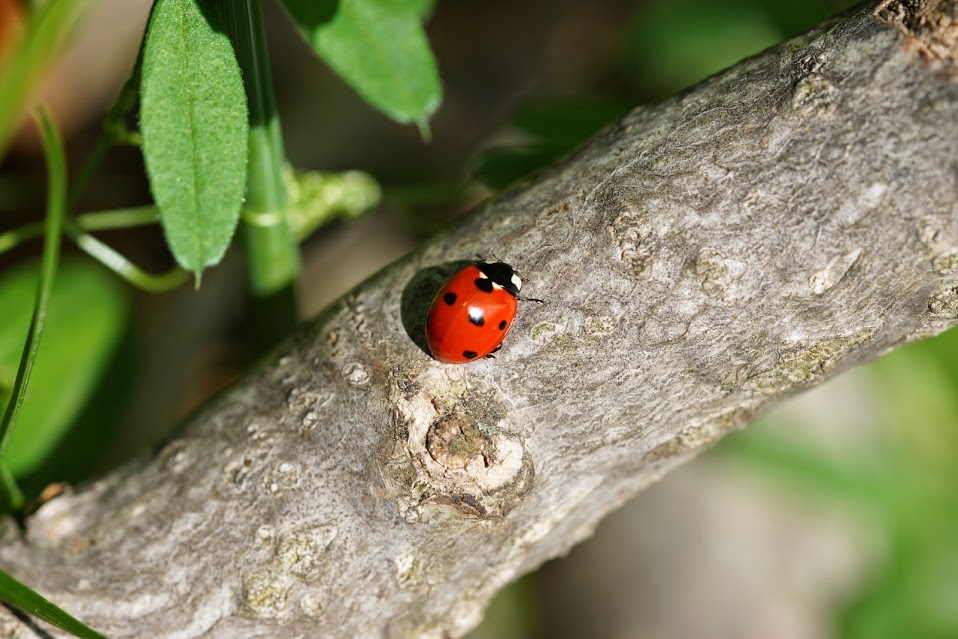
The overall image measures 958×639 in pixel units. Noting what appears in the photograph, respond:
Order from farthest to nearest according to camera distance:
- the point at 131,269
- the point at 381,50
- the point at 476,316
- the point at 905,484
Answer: the point at 905,484, the point at 131,269, the point at 381,50, the point at 476,316

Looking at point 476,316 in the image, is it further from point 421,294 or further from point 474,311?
point 421,294

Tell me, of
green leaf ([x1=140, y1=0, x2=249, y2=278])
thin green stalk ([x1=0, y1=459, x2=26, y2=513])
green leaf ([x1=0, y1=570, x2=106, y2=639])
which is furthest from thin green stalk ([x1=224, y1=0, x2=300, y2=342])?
green leaf ([x1=0, y1=570, x2=106, y2=639])

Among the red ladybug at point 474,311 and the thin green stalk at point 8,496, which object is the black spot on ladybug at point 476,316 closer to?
the red ladybug at point 474,311

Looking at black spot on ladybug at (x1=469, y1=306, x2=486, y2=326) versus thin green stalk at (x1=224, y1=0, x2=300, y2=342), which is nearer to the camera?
black spot on ladybug at (x1=469, y1=306, x2=486, y2=326)

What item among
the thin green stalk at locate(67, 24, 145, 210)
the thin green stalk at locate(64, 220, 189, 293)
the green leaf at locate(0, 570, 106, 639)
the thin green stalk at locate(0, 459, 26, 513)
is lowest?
the green leaf at locate(0, 570, 106, 639)

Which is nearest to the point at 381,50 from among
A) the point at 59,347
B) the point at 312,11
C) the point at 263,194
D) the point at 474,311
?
the point at 312,11

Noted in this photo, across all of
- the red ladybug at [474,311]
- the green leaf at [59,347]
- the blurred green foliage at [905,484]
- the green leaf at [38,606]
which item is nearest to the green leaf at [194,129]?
the red ladybug at [474,311]

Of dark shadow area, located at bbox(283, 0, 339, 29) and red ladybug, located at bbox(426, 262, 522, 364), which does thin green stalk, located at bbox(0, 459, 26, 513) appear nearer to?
red ladybug, located at bbox(426, 262, 522, 364)
